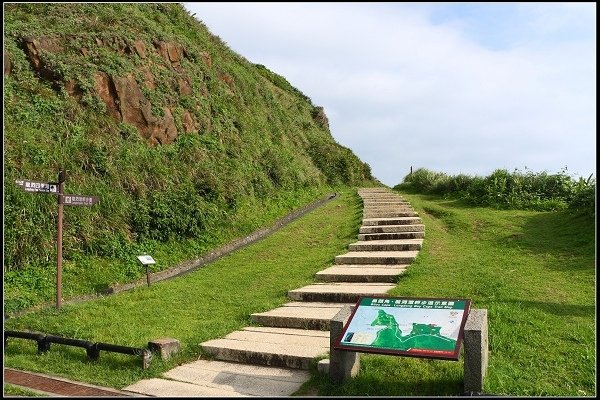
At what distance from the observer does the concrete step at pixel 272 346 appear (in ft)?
17.7

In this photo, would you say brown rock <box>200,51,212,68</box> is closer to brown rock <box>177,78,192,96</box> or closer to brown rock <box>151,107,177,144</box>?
brown rock <box>177,78,192,96</box>

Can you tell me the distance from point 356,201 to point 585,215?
7.72m

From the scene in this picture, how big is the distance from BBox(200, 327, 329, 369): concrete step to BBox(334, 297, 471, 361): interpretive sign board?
0.86 meters

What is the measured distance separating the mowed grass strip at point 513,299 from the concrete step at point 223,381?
1.15 feet

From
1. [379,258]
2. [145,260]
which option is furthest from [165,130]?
[379,258]

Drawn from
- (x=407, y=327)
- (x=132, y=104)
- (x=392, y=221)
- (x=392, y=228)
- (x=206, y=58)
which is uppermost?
(x=206, y=58)

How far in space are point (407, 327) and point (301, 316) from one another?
240 cm

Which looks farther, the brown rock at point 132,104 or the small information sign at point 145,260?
the brown rock at point 132,104

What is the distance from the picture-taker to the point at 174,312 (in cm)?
739

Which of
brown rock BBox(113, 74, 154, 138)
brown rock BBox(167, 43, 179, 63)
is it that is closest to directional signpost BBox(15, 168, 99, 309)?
brown rock BBox(113, 74, 154, 138)

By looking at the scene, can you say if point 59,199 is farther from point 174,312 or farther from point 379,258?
point 379,258

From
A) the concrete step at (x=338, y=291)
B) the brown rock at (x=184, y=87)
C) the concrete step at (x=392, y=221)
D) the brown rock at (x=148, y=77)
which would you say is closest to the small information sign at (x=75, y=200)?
the concrete step at (x=338, y=291)

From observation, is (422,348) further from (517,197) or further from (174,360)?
(517,197)

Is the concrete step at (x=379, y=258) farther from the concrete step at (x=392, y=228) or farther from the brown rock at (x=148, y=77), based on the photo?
the brown rock at (x=148, y=77)
